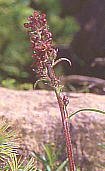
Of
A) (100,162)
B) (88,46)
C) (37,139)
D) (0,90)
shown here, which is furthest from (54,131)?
(88,46)

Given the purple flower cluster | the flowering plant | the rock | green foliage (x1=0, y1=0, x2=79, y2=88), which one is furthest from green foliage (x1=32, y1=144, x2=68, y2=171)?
green foliage (x1=0, y1=0, x2=79, y2=88)

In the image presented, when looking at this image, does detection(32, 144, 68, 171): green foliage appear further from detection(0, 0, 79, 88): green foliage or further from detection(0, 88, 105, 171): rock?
detection(0, 0, 79, 88): green foliage

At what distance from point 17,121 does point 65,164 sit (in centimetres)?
25

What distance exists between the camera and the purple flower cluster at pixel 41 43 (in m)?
0.84

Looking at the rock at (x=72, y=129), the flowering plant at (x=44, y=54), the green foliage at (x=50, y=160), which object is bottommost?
the green foliage at (x=50, y=160)

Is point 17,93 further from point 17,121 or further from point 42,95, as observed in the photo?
point 17,121

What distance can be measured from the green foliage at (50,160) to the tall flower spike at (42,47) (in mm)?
421

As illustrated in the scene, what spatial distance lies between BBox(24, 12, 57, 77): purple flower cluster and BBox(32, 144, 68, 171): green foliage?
0.43 metres

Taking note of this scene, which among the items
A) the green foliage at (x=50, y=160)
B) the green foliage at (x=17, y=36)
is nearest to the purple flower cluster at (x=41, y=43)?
the green foliage at (x=50, y=160)

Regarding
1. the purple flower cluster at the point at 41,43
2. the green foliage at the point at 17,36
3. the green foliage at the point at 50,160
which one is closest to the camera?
the purple flower cluster at the point at 41,43

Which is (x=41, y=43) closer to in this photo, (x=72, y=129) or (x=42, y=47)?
(x=42, y=47)

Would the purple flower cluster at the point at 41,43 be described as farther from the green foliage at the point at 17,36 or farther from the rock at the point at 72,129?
the green foliage at the point at 17,36

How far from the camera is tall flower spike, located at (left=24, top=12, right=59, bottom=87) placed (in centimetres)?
84

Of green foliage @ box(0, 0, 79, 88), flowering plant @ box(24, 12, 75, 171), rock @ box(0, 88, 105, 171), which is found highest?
green foliage @ box(0, 0, 79, 88)
